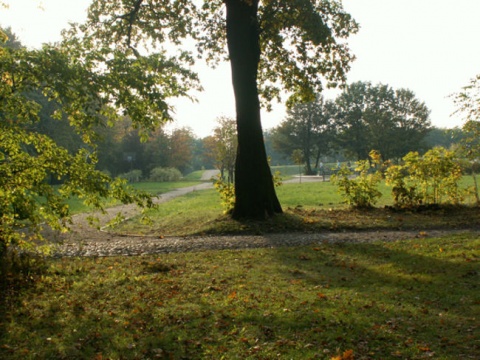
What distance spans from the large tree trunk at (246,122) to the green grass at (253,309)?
5.39m

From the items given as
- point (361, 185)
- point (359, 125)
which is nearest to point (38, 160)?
point (361, 185)

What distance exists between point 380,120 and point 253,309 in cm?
6799

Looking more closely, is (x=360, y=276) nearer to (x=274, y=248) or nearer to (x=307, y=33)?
(x=274, y=248)

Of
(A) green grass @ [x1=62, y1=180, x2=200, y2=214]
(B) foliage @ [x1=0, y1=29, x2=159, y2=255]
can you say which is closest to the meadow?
(B) foliage @ [x1=0, y1=29, x2=159, y2=255]

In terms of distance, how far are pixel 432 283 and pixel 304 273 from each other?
2157 millimetres

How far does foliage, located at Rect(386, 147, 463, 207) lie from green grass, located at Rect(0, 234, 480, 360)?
6.38 meters

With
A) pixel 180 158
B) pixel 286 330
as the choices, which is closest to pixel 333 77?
pixel 286 330

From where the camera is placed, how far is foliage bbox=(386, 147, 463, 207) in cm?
1483

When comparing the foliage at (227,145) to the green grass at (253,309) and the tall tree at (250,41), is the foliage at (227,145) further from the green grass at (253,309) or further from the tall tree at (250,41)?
the green grass at (253,309)

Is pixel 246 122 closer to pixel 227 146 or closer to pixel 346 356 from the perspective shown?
pixel 346 356

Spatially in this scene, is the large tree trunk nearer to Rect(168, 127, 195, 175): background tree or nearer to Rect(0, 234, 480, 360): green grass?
Rect(0, 234, 480, 360): green grass

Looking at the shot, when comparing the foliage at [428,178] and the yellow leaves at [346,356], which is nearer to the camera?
the yellow leaves at [346,356]

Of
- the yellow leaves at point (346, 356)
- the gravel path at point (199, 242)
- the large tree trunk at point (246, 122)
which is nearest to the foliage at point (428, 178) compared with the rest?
the gravel path at point (199, 242)

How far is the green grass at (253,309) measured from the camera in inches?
188
